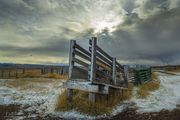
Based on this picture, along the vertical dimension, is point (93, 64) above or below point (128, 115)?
above

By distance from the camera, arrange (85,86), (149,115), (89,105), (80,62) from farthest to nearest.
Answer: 1. (80,62)
2. (85,86)
3. (89,105)
4. (149,115)

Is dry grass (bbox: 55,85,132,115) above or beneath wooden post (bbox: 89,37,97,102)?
beneath

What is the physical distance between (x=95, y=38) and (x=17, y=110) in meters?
5.37

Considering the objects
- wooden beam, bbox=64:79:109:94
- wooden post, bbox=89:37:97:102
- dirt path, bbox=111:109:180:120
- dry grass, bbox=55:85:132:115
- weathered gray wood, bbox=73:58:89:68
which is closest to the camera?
dirt path, bbox=111:109:180:120

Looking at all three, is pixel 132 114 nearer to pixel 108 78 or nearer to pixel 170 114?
pixel 170 114

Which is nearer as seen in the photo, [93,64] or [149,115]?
[149,115]

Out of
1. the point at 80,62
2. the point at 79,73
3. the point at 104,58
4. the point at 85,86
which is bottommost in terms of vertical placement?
the point at 85,86

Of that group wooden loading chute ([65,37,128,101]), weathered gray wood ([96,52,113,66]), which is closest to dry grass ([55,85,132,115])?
wooden loading chute ([65,37,128,101])

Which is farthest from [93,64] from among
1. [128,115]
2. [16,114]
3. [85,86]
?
[16,114]

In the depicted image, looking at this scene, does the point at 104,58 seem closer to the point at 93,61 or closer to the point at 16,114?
the point at 93,61

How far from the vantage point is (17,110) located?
11.0 meters

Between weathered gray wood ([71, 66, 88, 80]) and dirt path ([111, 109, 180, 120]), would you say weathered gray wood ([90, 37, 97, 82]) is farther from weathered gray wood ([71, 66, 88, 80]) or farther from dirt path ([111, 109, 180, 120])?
dirt path ([111, 109, 180, 120])

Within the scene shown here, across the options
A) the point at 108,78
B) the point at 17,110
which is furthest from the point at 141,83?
the point at 17,110

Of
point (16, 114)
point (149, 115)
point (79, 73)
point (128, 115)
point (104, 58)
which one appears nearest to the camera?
point (149, 115)
